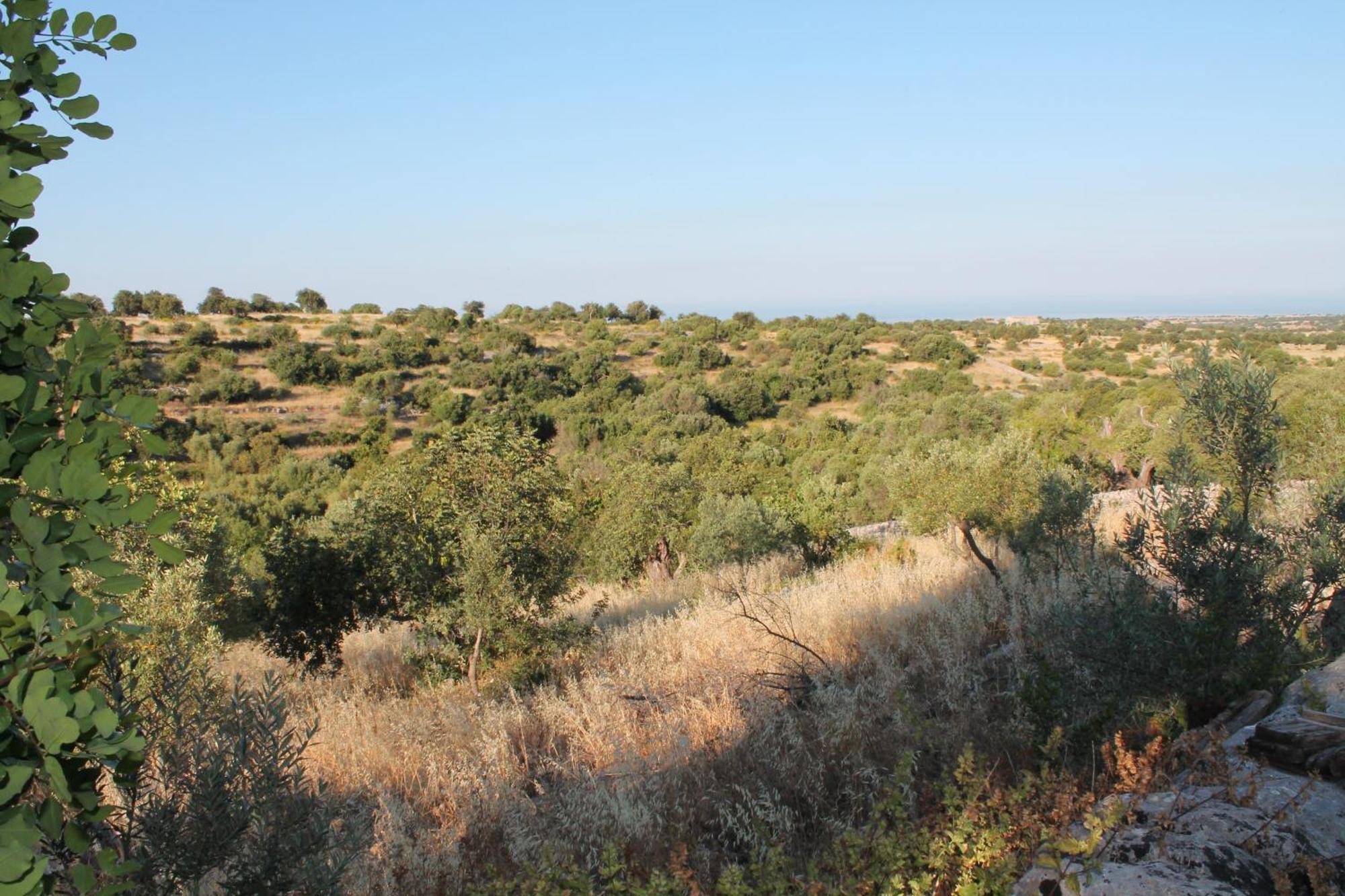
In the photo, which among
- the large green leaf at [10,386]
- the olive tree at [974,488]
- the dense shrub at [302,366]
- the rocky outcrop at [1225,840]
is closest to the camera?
the large green leaf at [10,386]

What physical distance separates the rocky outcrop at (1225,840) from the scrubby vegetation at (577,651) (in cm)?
23

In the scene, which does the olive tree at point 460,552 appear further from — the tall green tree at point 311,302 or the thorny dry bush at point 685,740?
the tall green tree at point 311,302

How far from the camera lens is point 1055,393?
31.8 metres

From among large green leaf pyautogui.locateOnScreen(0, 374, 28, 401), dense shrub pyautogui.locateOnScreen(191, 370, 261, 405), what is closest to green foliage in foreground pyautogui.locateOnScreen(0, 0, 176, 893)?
large green leaf pyautogui.locateOnScreen(0, 374, 28, 401)

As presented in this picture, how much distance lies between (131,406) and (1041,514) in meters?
8.72

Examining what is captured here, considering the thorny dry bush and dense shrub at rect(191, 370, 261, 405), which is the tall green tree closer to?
dense shrub at rect(191, 370, 261, 405)

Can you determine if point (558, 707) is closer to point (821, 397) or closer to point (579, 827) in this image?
point (579, 827)

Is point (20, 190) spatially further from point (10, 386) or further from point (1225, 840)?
point (1225, 840)

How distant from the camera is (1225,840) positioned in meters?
2.73

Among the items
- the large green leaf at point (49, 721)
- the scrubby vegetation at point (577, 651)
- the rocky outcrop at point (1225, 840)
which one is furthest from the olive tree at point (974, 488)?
the large green leaf at point (49, 721)

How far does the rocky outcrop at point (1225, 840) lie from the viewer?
8.34 feet

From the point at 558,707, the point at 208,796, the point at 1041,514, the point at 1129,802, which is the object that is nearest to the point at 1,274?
the point at 208,796

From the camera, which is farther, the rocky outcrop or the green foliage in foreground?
the rocky outcrop

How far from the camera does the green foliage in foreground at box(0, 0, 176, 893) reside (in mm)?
1048
